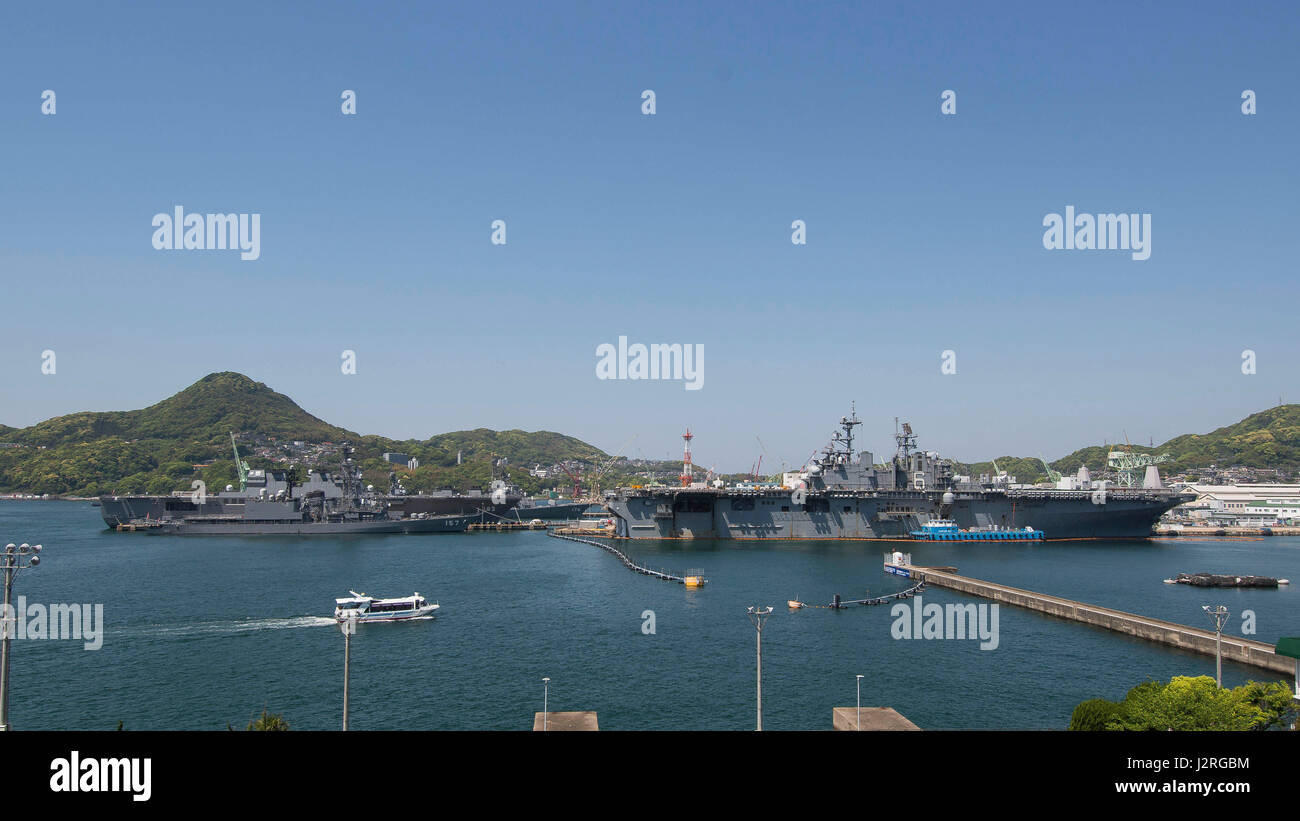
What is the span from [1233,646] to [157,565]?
96954 millimetres

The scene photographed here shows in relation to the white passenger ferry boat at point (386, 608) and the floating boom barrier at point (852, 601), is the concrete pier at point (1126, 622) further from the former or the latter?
the white passenger ferry boat at point (386, 608)

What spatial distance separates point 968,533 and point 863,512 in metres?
14.6

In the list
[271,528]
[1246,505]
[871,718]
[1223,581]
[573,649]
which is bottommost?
[1246,505]

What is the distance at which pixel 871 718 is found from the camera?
30.1 m

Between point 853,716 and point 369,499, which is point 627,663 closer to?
point 853,716

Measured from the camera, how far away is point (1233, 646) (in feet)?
140

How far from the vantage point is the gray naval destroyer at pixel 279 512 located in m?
119

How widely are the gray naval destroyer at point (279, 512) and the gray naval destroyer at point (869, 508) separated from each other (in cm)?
4383

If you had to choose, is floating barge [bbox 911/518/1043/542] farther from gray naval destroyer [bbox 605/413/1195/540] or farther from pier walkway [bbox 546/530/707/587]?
pier walkway [bbox 546/530/707/587]
